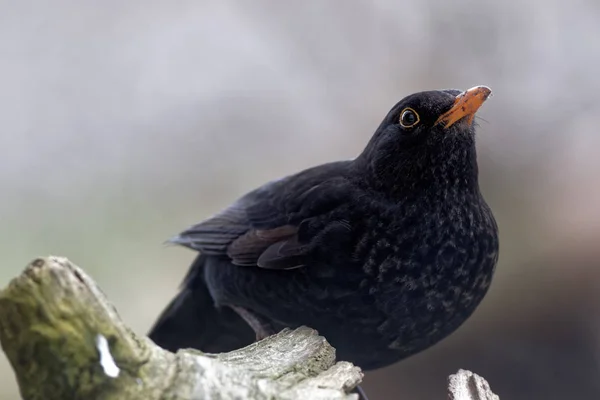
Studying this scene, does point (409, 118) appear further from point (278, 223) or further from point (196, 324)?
point (196, 324)

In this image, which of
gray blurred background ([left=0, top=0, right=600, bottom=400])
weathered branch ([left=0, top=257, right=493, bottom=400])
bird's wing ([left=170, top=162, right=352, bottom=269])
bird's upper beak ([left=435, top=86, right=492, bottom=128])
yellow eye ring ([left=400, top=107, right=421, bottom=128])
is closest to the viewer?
weathered branch ([left=0, top=257, right=493, bottom=400])

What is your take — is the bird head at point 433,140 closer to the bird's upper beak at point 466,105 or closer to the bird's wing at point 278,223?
the bird's upper beak at point 466,105

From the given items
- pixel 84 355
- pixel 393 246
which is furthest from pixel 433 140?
pixel 84 355

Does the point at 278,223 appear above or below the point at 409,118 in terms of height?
below

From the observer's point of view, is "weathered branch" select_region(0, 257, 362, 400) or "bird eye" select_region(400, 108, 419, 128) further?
"bird eye" select_region(400, 108, 419, 128)

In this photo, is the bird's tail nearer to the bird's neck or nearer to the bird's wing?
the bird's wing

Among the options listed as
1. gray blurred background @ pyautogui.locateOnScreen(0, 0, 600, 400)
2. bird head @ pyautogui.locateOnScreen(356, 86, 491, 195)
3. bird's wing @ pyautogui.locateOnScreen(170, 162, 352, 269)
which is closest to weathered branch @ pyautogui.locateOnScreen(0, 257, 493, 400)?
bird's wing @ pyautogui.locateOnScreen(170, 162, 352, 269)
